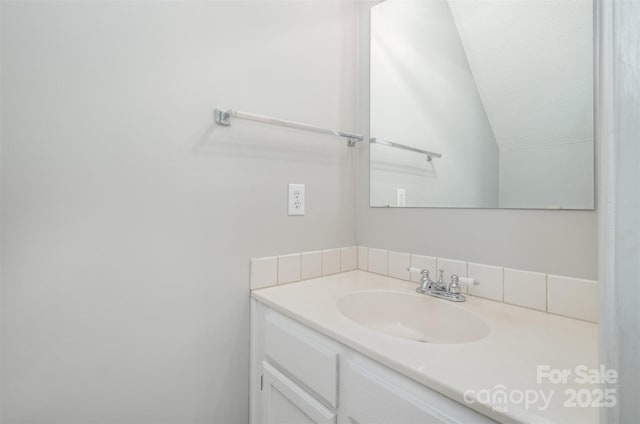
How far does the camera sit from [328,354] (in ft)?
2.38

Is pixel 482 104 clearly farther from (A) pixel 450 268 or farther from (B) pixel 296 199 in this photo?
(B) pixel 296 199

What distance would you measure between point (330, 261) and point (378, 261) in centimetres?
22

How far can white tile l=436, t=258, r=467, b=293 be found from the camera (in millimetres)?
1023

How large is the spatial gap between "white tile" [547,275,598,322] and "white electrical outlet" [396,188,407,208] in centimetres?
55

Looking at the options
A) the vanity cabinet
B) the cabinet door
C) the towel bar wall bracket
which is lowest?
the cabinet door

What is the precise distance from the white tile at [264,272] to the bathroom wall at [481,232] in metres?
0.47

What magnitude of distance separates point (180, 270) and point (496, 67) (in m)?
1.26

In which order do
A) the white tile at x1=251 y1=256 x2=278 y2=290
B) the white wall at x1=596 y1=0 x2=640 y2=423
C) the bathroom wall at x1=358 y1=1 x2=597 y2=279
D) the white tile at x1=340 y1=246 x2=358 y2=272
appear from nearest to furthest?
the white wall at x1=596 y1=0 x2=640 y2=423, the bathroom wall at x1=358 y1=1 x2=597 y2=279, the white tile at x1=251 y1=256 x2=278 y2=290, the white tile at x1=340 y1=246 x2=358 y2=272

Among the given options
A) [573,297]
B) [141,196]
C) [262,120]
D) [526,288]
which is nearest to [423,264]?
[526,288]

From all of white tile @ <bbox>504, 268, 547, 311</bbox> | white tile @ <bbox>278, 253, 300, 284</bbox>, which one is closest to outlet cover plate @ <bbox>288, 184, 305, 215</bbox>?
white tile @ <bbox>278, 253, 300, 284</bbox>

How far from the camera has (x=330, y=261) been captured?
127 cm

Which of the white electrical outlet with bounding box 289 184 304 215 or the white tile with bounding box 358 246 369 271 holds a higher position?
the white electrical outlet with bounding box 289 184 304 215

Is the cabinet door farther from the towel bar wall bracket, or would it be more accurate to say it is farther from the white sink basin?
the towel bar wall bracket

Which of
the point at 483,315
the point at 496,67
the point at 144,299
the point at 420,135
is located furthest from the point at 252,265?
the point at 496,67
